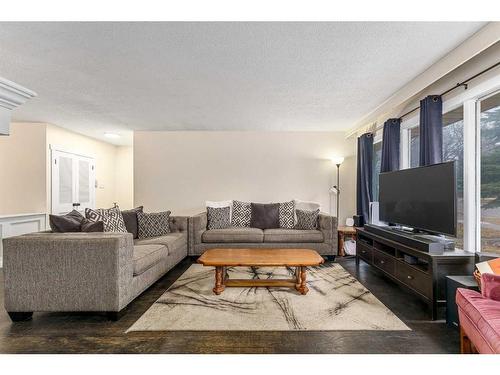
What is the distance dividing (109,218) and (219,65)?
2.30 meters

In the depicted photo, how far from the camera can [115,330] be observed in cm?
206

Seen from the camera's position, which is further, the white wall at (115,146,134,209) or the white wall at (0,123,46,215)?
the white wall at (115,146,134,209)

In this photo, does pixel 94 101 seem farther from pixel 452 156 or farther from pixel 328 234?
pixel 452 156

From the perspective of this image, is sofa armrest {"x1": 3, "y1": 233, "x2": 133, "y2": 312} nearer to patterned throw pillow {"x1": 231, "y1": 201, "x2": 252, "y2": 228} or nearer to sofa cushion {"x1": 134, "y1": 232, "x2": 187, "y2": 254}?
sofa cushion {"x1": 134, "y1": 232, "x2": 187, "y2": 254}

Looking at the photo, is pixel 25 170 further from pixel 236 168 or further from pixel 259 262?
pixel 259 262

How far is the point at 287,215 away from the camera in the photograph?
4695 millimetres

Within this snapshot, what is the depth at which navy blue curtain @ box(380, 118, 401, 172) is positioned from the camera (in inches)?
148

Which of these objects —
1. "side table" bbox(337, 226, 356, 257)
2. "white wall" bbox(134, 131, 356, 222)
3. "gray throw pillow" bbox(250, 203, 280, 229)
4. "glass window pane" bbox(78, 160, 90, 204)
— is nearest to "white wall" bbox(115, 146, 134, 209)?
"glass window pane" bbox(78, 160, 90, 204)

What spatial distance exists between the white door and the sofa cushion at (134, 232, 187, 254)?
245 cm

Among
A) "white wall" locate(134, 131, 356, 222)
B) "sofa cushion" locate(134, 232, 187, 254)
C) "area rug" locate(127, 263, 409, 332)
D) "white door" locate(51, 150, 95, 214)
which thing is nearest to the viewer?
"area rug" locate(127, 263, 409, 332)

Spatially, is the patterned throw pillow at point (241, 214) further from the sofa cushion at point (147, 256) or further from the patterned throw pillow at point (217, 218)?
the sofa cushion at point (147, 256)

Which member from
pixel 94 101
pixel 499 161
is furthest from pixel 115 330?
pixel 499 161

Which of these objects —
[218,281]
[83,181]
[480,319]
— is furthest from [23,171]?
[480,319]
